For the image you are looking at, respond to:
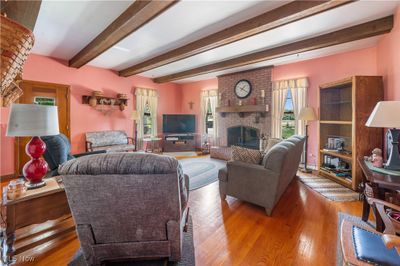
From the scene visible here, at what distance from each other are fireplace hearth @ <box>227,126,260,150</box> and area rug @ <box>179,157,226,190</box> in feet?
4.26

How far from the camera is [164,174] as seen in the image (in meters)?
1.20

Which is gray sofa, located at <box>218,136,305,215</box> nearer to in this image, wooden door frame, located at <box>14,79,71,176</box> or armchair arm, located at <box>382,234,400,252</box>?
armchair arm, located at <box>382,234,400,252</box>

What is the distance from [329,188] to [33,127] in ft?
13.9

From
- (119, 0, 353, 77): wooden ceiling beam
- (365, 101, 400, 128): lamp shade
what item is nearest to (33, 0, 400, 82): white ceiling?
(119, 0, 353, 77): wooden ceiling beam

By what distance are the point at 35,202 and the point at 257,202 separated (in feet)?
8.01

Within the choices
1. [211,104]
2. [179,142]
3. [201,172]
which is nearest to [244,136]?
[211,104]

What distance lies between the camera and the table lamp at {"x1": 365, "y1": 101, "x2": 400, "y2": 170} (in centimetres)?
177

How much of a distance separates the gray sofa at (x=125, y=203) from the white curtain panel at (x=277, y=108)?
4.22 meters

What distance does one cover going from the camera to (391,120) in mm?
1781

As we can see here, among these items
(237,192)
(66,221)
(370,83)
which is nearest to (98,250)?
(66,221)

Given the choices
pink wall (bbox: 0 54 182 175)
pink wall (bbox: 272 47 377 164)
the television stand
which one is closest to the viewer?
pink wall (bbox: 272 47 377 164)

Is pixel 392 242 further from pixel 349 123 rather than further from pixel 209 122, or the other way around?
pixel 209 122

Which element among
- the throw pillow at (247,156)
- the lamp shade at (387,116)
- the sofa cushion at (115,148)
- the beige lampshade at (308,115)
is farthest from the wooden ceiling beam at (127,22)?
the beige lampshade at (308,115)

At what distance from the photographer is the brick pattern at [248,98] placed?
516 cm
